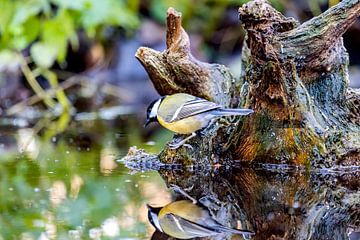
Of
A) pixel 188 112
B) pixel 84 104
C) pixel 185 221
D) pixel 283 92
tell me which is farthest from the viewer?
pixel 84 104

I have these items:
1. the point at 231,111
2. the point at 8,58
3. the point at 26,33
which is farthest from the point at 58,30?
the point at 231,111

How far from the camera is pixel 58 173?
2764mm

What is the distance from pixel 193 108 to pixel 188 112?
2 cm

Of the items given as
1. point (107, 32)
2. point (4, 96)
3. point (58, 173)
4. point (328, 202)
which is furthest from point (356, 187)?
point (107, 32)

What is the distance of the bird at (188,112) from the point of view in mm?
2656

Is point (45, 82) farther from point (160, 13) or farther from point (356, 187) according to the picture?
point (356, 187)

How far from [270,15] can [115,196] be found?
0.73m

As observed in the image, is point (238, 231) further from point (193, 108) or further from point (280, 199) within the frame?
point (193, 108)

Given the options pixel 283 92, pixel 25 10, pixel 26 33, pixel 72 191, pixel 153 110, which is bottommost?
pixel 72 191

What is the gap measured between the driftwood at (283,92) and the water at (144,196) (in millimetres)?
66

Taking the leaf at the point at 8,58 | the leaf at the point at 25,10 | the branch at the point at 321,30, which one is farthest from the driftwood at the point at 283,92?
the leaf at the point at 8,58

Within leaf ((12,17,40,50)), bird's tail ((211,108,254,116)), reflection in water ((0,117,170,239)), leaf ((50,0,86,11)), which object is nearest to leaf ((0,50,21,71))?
leaf ((12,17,40,50))

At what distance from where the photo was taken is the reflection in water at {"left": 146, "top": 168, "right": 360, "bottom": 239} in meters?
1.85

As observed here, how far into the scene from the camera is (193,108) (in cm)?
267
